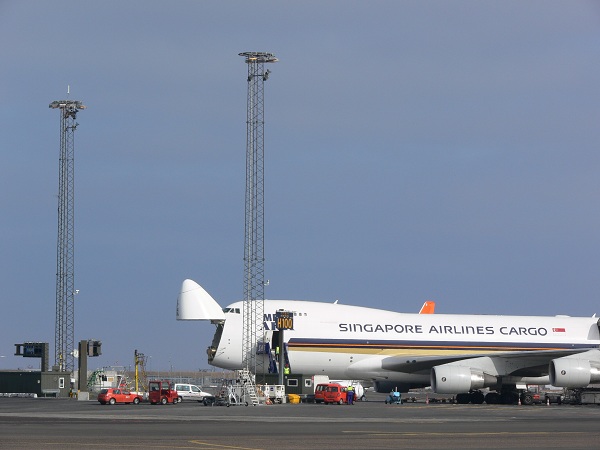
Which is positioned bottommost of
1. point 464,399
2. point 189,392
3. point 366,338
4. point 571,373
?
point 189,392

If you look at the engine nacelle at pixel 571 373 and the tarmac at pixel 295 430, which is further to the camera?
the engine nacelle at pixel 571 373

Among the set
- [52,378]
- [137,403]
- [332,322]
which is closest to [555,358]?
[332,322]

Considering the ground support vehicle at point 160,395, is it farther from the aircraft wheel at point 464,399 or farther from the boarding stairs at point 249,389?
the aircraft wheel at point 464,399

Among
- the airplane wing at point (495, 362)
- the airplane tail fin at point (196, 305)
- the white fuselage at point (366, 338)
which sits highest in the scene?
the airplane tail fin at point (196, 305)

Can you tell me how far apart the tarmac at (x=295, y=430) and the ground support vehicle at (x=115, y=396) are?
14.0 metres

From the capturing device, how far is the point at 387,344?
6319 cm

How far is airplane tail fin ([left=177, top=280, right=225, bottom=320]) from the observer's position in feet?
210

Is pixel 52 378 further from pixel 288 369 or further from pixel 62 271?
pixel 288 369

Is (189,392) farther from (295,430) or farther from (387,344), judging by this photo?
(295,430)

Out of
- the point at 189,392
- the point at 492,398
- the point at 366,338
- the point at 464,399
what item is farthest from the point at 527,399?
the point at 189,392

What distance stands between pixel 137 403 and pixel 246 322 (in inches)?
326

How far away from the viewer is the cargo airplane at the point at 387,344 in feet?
203

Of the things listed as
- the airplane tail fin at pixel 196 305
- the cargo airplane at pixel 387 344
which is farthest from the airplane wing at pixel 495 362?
the airplane tail fin at pixel 196 305

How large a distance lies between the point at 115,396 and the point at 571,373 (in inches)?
1005
